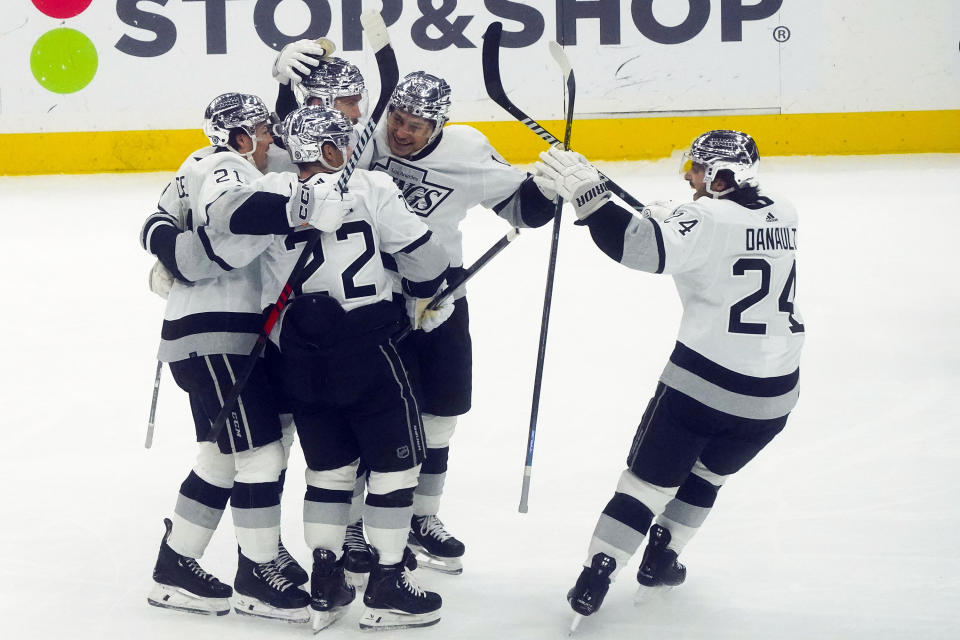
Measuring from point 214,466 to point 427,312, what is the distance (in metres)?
0.52

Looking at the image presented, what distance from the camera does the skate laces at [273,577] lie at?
7.66 feet

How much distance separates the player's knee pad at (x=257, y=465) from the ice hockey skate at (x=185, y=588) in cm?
23

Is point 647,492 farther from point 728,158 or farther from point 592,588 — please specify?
point 728,158

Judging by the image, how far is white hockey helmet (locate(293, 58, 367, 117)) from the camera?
2537 millimetres

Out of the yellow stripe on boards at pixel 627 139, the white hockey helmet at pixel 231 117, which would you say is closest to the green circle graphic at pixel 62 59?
the yellow stripe on boards at pixel 627 139

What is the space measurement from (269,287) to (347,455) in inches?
13.9

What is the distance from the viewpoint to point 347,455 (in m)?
2.30

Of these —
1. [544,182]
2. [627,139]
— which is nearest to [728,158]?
[544,182]

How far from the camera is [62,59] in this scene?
6.59 meters

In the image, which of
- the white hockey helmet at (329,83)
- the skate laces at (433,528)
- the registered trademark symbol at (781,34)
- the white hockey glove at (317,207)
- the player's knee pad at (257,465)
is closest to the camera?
the white hockey glove at (317,207)

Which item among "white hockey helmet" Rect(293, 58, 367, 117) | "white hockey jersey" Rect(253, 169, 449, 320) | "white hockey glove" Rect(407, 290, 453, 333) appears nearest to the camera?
"white hockey jersey" Rect(253, 169, 449, 320)

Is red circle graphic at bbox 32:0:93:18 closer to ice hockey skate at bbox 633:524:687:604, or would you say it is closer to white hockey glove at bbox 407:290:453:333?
white hockey glove at bbox 407:290:453:333

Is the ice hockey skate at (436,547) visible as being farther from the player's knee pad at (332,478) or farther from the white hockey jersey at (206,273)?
the white hockey jersey at (206,273)

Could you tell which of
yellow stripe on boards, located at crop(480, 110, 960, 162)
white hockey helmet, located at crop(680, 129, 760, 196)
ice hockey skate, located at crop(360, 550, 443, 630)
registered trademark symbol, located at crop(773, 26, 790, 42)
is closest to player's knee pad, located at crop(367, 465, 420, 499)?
ice hockey skate, located at crop(360, 550, 443, 630)
